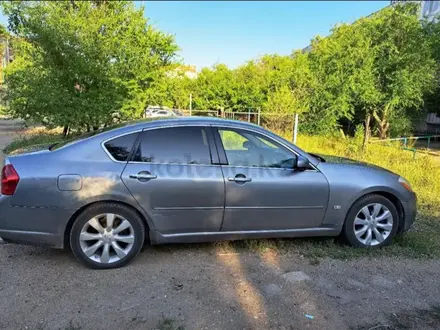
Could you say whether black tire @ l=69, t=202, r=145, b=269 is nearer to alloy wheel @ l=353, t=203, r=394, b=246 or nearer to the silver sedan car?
the silver sedan car

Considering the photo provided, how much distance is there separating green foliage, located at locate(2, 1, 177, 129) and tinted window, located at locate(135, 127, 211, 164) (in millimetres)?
6988

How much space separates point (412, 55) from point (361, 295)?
1233cm

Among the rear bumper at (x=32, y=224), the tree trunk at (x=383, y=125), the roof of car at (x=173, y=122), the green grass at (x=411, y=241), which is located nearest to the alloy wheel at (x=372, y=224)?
the green grass at (x=411, y=241)

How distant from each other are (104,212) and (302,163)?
2.07 meters

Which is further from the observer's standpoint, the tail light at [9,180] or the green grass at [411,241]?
the green grass at [411,241]

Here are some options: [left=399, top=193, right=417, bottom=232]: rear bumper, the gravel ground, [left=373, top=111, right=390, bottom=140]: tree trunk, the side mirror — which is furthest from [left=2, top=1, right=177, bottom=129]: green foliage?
[left=373, top=111, right=390, bottom=140]: tree trunk

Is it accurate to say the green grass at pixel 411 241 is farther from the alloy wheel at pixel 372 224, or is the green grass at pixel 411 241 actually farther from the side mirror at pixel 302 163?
the side mirror at pixel 302 163

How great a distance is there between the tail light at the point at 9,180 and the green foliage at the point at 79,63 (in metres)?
6.92

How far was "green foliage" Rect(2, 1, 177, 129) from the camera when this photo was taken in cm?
1009

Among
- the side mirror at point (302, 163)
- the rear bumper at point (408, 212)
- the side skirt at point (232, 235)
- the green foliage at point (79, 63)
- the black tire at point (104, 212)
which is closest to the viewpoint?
the black tire at point (104, 212)

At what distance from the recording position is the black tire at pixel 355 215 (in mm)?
4301

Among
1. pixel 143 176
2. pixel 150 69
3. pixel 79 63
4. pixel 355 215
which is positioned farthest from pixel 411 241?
pixel 150 69

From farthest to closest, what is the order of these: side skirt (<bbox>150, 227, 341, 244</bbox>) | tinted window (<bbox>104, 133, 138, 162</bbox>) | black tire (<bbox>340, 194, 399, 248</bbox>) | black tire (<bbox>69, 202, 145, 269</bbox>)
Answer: black tire (<bbox>340, 194, 399, 248</bbox>) → side skirt (<bbox>150, 227, 341, 244</bbox>) → tinted window (<bbox>104, 133, 138, 162</bbox>) → black tire (<bbox>69, 202, 145, 269</bbox>)

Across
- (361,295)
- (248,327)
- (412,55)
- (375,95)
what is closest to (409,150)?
(375,95)
